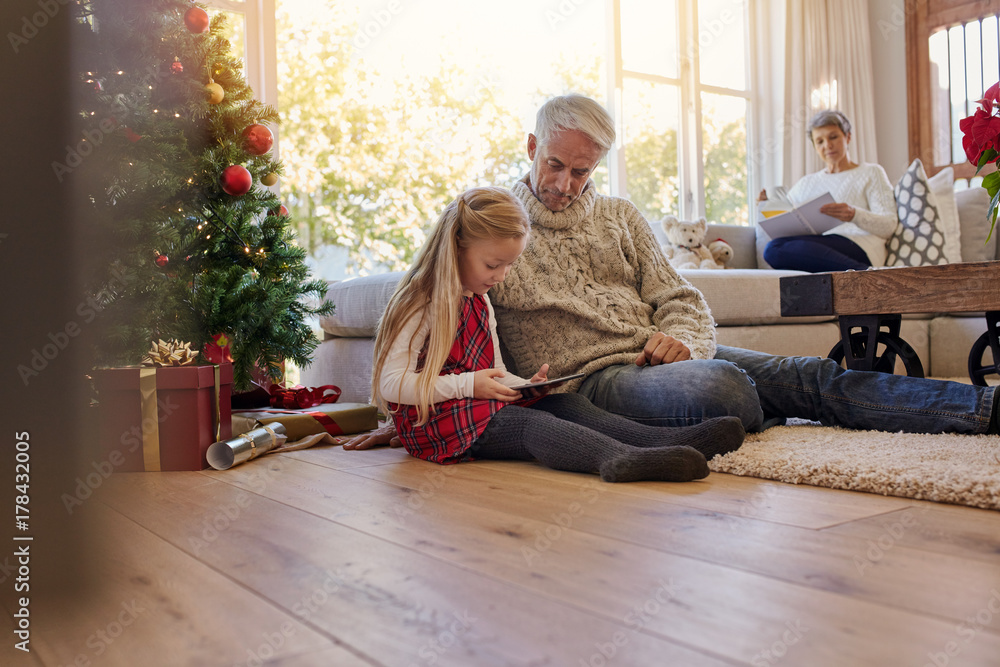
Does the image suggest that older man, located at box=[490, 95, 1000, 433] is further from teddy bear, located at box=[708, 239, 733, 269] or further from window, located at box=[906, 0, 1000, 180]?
window, located at box=[906, 0, 1000, 180]

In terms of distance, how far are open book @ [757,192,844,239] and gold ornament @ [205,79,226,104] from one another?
2.08 metres

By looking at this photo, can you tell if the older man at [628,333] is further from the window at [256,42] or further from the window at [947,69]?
the window at [947,69]

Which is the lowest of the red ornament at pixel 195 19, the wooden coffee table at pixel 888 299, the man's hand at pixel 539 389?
the man's hand at pixel 539 389

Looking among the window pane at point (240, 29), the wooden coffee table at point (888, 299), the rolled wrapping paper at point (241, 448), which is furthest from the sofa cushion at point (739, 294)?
the window pane at point (240, 29)

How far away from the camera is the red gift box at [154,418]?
1.58m

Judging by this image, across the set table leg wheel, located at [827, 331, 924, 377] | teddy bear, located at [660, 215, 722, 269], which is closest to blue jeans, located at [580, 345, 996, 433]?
table leg wheel, located at [827, 331, 924, 377]

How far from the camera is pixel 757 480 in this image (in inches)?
50.1

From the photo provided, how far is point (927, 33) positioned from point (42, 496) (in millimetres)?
5761

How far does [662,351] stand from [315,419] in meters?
0.89

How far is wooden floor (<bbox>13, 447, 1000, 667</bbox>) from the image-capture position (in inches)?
24.2

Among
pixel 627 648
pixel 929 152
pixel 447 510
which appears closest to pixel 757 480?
pixel 447 510

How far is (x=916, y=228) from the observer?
342cm

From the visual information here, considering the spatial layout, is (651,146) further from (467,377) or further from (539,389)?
(467,377)

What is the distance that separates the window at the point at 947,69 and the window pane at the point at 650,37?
160 centimetres
